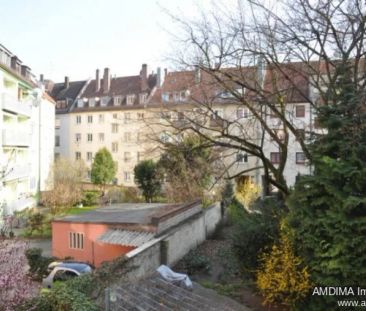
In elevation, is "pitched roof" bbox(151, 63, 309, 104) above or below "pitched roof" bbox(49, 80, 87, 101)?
below

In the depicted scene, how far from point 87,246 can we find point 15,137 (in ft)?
55.9

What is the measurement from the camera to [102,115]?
55.2 m

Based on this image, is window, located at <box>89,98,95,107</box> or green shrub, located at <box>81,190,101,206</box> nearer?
green shrub, located at <box>81,190,101,206</box>

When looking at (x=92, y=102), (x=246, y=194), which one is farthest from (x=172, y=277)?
(x=92, y=102)

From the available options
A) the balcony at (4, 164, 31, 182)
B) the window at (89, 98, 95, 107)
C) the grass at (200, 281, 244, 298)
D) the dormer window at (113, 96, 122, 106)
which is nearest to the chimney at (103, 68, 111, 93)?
the window at (89, 98, 95, 107)

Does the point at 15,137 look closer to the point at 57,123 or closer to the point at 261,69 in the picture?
the point at 261,69

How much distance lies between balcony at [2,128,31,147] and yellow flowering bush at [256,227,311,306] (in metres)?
25.4

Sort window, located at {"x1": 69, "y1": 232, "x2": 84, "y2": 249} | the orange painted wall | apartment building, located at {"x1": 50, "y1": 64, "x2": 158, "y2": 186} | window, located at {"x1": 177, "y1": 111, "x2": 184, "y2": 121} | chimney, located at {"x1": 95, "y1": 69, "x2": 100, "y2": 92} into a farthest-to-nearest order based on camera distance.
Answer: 1. chimney, located at {"x1": 95, "y1": 69, "x2": 100, "y2": 92}
2. apartment building, located at {"x1": 50, "y1": 64, "x2": 158, "y2": 186}
3. window, located at {"x1": 69, "y1": 232, "x2": 84, "y2": 249}
4. the orange painted wall
5. window, located at {"x1": 177, "y1": 111, "x2": 184, "y2": 121}

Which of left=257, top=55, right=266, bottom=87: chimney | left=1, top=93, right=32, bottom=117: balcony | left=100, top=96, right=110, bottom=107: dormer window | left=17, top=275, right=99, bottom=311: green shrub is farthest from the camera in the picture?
left=100, top=96, right=110, bottom=107: dormer window

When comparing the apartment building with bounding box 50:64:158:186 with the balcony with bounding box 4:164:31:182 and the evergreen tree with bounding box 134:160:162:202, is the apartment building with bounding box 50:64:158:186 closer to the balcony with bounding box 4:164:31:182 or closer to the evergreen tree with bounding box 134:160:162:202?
the evergreen tree with bounding box 134:160:162:202

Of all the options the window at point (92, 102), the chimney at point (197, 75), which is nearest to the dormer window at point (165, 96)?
the chimney at point (197, 75)

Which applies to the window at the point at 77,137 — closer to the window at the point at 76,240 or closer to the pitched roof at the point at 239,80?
the window at the point at 76,240

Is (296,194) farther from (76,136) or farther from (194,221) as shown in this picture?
(76,136)

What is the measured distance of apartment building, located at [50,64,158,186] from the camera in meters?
53.1
